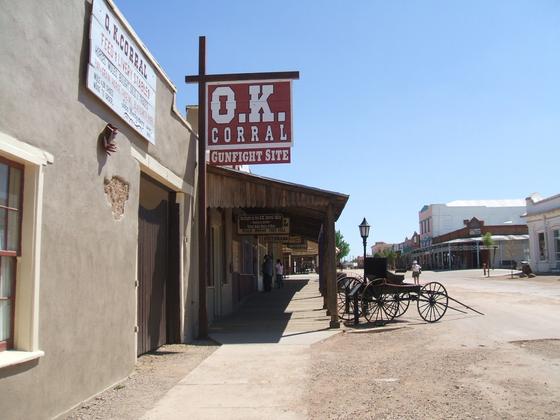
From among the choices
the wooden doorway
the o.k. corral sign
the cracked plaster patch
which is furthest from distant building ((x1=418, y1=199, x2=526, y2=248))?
the cracked plaster patch

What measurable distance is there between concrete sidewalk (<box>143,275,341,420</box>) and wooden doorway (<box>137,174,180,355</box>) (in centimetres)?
108

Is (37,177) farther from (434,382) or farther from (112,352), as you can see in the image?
(434,382)

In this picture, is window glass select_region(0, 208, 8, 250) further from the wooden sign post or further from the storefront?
the storefront

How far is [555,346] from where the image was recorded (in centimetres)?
970

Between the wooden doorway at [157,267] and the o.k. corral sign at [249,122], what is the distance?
6.49ft

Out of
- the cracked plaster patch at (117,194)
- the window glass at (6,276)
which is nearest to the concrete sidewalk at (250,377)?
the window glass at (6,276)

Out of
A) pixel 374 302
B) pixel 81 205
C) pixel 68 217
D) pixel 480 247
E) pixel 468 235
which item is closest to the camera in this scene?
pixel 68 217

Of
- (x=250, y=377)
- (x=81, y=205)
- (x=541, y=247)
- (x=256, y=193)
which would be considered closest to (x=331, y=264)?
(x=256, y=193)

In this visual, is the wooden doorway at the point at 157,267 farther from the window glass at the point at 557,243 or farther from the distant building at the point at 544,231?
the window glass at the point at 557,243

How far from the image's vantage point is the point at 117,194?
7.25 m

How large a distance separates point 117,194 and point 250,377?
2.99 metres

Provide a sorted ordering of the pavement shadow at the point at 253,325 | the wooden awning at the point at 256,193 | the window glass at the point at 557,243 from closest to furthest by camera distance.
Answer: the pavement shadow at the point at 253,325, the wooden awning at the point at 256,193, the window glass at the point at 557,243

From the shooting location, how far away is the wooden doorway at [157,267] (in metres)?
8.93

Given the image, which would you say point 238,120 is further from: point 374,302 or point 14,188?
point 14,188
